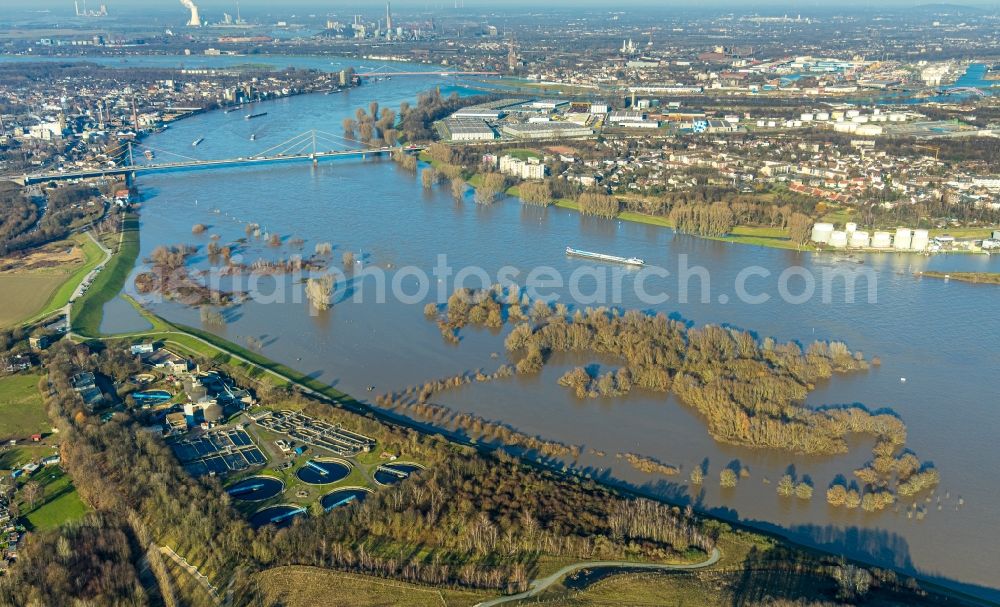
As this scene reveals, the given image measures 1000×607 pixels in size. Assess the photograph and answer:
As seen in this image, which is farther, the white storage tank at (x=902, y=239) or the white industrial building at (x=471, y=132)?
the white industrial building at (x=471, y=132)

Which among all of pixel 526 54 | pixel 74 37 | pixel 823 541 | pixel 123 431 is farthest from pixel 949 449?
pixel 74 37

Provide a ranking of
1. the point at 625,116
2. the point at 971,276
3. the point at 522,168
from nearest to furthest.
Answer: the point at 971,276 < the point at 522,168 < the point at 625,116

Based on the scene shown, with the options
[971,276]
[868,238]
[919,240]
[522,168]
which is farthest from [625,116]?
[971,276]

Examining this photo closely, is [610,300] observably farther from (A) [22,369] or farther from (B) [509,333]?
(A) [22,369]

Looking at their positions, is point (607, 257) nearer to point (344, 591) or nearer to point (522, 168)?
point (522, 168)

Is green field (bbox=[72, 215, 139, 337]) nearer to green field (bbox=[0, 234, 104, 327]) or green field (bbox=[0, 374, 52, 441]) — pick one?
green field (bbox=[0, 234, 104, 327])

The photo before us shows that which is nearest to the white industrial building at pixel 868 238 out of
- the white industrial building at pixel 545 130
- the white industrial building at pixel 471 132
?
the white industrial building at pixel 545 130

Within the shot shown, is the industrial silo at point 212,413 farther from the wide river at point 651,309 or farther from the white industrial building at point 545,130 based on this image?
the white industrial building at point 545,130

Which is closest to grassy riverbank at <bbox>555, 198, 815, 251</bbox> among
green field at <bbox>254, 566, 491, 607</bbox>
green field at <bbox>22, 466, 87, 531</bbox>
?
green field at <bbox>254, 566, 491, 607</bbox>
